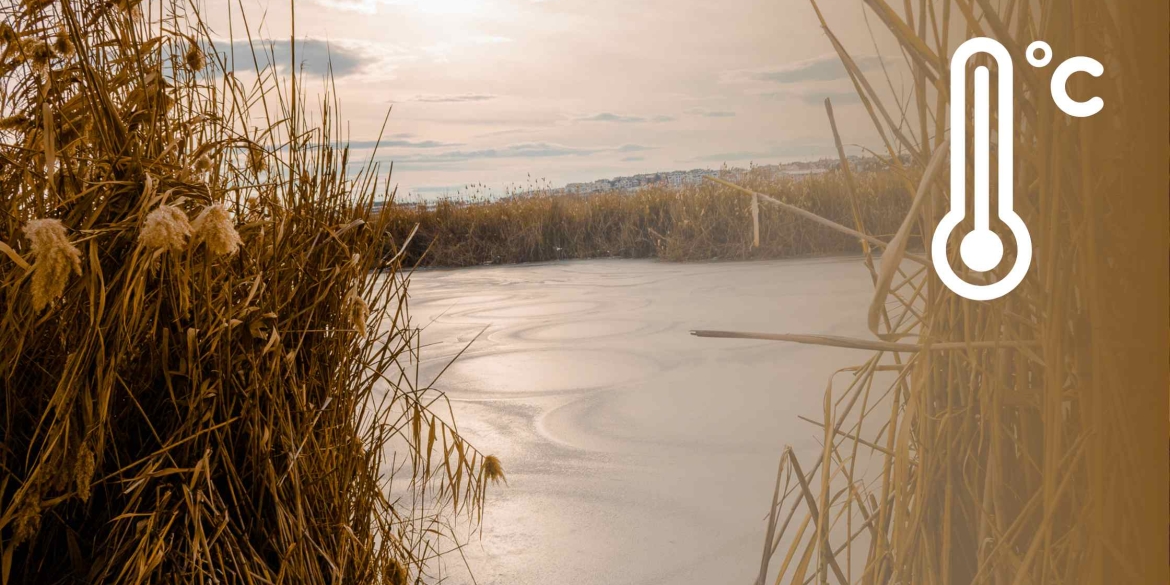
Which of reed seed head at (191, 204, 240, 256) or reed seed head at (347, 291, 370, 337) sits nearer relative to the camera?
reed seed head at (191, 204, 240, 256)

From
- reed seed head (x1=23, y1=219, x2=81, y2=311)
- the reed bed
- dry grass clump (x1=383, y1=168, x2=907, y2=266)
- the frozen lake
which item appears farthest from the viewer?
dry grass clump (x1=383, y1=168, x2=907, y2=266)

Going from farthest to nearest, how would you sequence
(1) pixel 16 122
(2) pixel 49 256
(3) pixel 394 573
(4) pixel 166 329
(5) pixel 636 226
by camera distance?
(5) pixel 636 226 → (3) pixel 394 573 → (1) pixel 16 122 → (4) pixel 166 329 → (2) pixel 49 256

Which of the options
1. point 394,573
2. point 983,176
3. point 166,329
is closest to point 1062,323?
point 983,176

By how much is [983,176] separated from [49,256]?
68 cm

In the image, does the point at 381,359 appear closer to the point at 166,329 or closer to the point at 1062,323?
the point at 166,329

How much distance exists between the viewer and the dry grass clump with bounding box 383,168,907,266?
446 centimetres

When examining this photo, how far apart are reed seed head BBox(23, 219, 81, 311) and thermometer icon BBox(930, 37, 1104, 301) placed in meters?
0.63

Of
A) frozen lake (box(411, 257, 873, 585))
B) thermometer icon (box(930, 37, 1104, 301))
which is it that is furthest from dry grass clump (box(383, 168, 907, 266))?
thermometer icon (box(930, 37, 1104, 301))

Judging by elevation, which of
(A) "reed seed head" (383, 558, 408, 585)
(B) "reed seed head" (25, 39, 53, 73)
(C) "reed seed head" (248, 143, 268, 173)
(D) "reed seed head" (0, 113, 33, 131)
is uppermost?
(B) "reed seed head" (25, 39, 53, 73)

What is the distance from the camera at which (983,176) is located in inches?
21.3

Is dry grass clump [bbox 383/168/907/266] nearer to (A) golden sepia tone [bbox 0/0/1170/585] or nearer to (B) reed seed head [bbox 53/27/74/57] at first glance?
(A) golden sepia tone [bbox 0/0/1170/585]

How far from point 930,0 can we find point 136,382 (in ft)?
2.47

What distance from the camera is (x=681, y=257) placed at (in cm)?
475

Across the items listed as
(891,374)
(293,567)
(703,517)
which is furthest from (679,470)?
(293,567)
